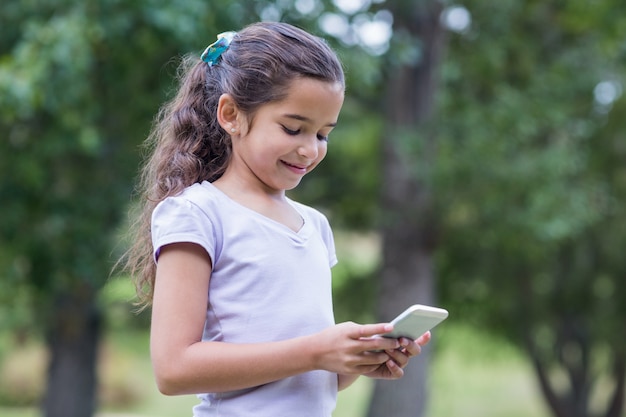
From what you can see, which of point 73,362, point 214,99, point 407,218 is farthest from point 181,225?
point 73,362

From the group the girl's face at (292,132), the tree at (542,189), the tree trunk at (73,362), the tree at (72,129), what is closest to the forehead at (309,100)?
the girl's face at (292,132)

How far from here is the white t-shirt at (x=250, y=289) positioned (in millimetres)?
1742

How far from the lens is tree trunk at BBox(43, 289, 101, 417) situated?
9961 millimetres

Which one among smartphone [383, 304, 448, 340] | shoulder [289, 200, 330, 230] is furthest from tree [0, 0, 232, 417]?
smartphone [383, 304, 448, 340]

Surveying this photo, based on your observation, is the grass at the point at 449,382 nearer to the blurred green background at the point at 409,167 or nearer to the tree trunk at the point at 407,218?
the blurred green background at the point at 409,167

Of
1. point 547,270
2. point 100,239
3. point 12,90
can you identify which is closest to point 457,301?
point 547,270

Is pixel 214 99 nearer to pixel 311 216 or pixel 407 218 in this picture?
pixel 311 216

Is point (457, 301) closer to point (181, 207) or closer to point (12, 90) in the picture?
point (12, 90)

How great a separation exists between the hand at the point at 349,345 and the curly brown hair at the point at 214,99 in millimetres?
447

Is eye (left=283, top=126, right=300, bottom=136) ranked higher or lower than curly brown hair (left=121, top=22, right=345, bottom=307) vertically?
lower

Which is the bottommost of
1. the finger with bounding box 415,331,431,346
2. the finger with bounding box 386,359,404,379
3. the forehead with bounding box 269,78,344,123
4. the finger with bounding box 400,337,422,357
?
the finger with bounding box 386,359,404,379

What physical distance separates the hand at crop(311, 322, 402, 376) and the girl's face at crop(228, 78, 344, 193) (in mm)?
350

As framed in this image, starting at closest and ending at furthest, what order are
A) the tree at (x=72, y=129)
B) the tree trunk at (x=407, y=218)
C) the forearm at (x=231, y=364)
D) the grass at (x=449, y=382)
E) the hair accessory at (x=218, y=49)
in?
the forearm at (x=231, y=364)
the hair accessory at (x=218, y=49)
the tree at (x=72, y=129)
the tree trunk at (x=407, y=218)
the grass at (x=449, y=382)

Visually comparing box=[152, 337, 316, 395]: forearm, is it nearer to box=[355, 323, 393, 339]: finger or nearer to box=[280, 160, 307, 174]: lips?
box=[355, 323, 393, 339]: finger
